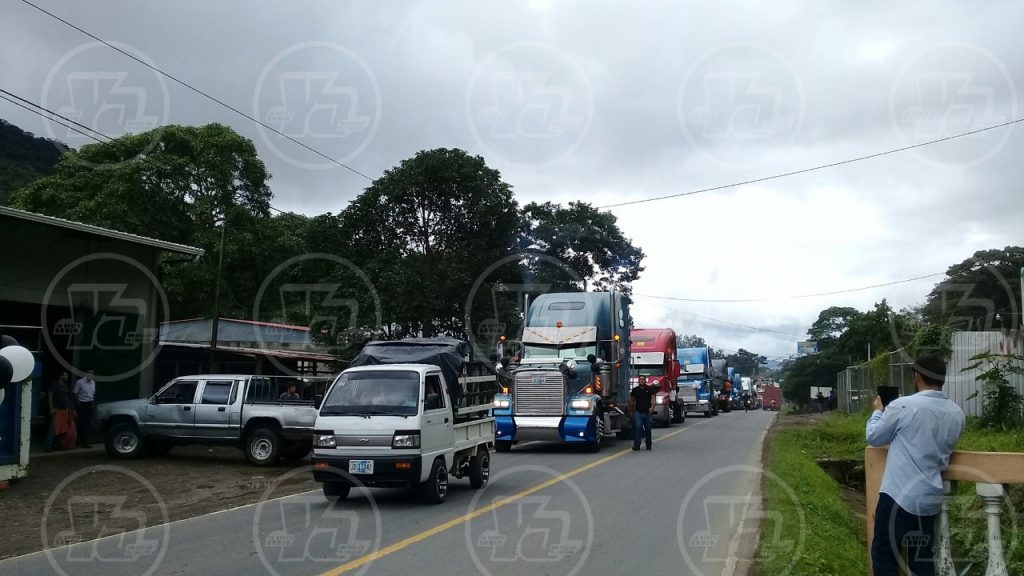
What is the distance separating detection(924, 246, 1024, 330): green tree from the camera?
4934 cm

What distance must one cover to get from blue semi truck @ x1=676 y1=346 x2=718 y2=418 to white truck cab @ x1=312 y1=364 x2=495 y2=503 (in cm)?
2886

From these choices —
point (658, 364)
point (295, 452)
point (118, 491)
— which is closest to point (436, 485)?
point (118, 491)

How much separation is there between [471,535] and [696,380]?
1313 inches

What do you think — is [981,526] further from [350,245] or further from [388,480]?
[350,245]

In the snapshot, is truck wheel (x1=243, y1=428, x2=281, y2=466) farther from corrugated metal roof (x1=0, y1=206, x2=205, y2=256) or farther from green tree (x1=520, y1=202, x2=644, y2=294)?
green tree (x1=520, y1=202, x2=644, y2=294)

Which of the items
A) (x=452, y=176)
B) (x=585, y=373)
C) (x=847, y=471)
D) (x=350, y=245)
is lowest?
(x=847, y=471)

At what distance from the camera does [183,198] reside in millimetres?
37469

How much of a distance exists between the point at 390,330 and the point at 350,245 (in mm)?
3519

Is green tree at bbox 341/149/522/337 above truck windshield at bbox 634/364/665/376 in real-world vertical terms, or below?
above

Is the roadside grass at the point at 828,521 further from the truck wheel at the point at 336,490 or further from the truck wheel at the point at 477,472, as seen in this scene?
the truck wheel at the point at 336,490

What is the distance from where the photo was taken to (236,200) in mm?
39062

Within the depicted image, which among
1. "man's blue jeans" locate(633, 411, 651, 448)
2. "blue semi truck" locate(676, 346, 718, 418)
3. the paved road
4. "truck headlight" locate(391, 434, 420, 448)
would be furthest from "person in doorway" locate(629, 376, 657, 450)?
"blue semi truck" locate(676, 346, 718, 418)

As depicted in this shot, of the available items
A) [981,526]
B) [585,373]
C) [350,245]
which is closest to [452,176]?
[350,245]

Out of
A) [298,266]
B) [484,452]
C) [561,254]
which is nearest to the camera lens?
[484,452]
